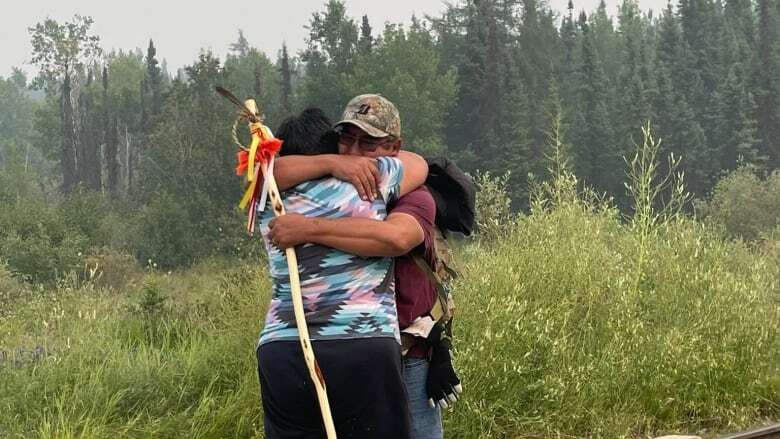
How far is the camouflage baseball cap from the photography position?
225cm

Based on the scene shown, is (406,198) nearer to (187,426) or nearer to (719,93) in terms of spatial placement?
(187,426)

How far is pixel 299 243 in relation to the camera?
2.10 metres

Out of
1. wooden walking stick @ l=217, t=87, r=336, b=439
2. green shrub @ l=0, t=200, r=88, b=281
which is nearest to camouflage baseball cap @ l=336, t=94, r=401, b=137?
wooden walking stick @ l=217, t=87, r=336, b=439

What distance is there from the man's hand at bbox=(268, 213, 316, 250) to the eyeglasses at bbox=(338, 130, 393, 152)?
300 millimetres

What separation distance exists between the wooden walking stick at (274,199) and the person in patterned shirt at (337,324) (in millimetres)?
35

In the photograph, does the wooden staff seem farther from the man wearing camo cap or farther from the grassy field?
the grassy field

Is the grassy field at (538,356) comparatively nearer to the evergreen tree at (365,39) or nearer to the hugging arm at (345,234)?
the hugging arm at (345,234)

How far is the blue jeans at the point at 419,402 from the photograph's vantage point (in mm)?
2537

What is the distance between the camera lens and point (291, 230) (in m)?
2.09

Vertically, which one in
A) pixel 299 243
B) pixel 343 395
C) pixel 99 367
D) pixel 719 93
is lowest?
pixel 99 367

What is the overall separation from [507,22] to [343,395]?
57090mm

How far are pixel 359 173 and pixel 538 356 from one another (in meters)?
3.22

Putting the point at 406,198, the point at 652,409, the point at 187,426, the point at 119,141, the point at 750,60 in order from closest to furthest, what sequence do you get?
the point at 406,198, the point at 187,426, the point at 652,409, the point at 750,60, the point at 119,141

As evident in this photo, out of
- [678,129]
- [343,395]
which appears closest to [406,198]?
[343,395]
